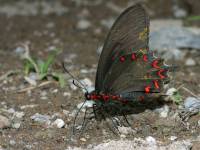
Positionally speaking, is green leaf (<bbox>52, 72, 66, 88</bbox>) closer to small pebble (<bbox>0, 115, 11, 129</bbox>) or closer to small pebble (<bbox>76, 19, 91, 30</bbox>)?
small pebble (<bbox>0, 115, 11, 129</bbox>)

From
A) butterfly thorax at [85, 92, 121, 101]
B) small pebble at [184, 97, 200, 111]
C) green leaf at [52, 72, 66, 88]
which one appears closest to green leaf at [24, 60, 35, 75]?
green leaf at [52, 72, 66, 88]

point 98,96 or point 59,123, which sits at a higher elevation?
point 98,96

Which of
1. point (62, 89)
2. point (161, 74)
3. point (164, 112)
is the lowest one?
point (164, 112)

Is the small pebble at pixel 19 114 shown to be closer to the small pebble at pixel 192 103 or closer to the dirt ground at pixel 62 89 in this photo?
the dirt ground at pixel 62 89

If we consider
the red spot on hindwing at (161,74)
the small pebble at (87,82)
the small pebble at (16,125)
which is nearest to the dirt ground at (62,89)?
the small pebble at (16,125)

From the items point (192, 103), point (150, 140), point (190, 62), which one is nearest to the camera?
point (150, 140)

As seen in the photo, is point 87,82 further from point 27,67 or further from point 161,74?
point 161,74

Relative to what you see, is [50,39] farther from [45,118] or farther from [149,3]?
[45,118]

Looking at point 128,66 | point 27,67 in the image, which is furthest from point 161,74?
point 27,67

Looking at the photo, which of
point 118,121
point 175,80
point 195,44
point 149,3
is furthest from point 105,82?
point 149,3
